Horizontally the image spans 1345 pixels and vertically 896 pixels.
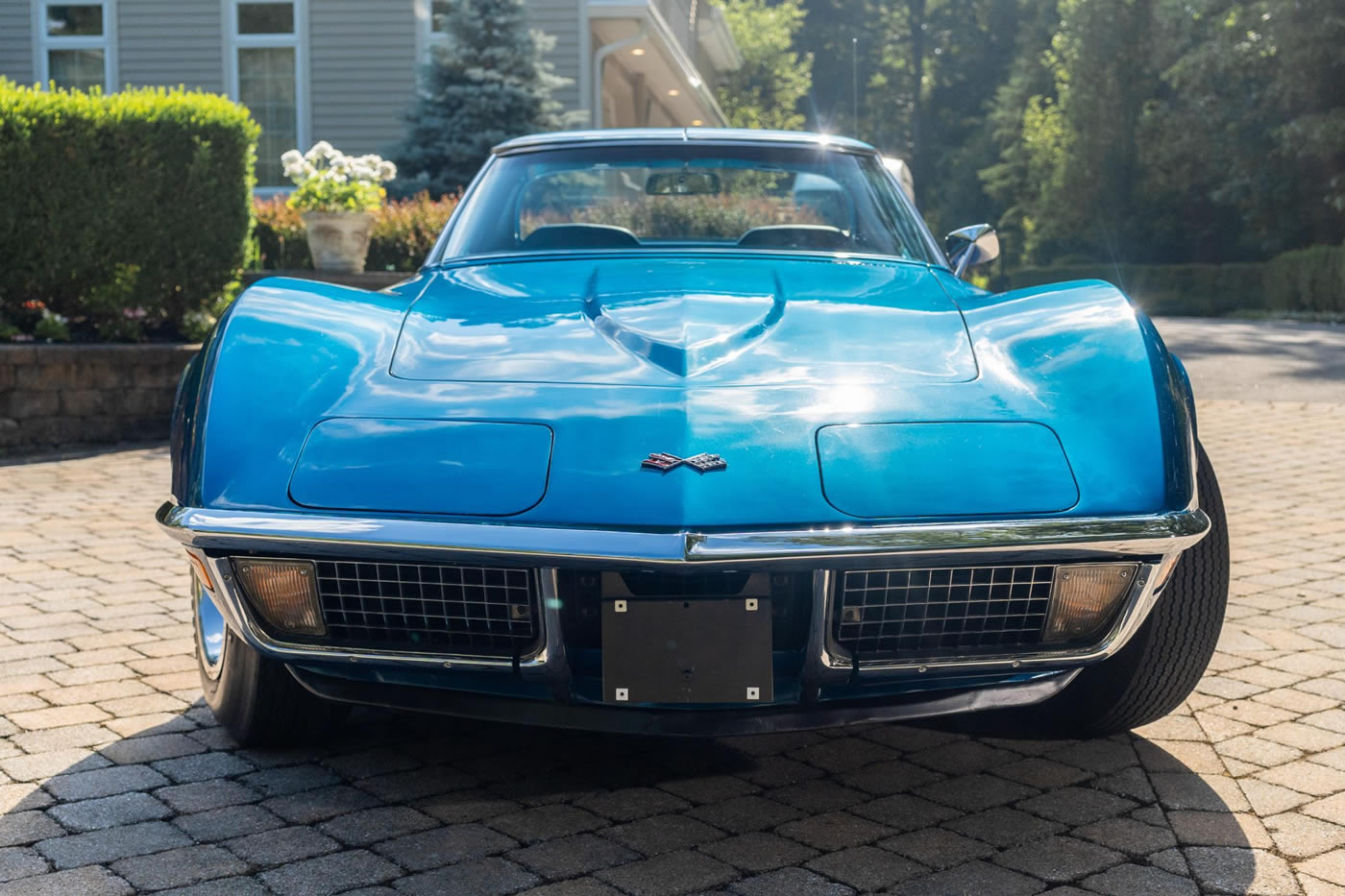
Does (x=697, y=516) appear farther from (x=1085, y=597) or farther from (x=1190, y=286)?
(x=1190, y=286)

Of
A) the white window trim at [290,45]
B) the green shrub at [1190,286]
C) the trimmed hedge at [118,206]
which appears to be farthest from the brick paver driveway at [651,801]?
the green shrub at [1190,286]

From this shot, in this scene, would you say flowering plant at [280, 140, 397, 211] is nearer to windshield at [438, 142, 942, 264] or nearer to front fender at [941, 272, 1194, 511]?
windshield at [438, 142, 942, 264]

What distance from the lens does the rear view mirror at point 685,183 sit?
423 centimetres

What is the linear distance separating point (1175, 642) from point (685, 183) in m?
2.09

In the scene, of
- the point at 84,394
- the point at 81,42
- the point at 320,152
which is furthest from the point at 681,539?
the point at 81,42

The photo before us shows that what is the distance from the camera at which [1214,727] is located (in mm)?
3221

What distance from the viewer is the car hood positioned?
2672 millimetres

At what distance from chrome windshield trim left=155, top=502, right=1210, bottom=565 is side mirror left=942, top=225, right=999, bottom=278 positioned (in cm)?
198

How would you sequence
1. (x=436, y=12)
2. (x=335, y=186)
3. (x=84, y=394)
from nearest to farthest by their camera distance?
(x=84, y=394), (x=335, y=186), (x=436, y=12)

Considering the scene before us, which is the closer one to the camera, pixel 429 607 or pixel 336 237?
pixel 429 607

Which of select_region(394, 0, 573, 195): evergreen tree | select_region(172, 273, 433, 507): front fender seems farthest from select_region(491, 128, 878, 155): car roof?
select_region(394, 0, 573, 195): evergreen tree

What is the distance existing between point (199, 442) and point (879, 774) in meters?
1.48

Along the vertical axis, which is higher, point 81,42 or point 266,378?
point 81,42

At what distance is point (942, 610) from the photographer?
2.41m
